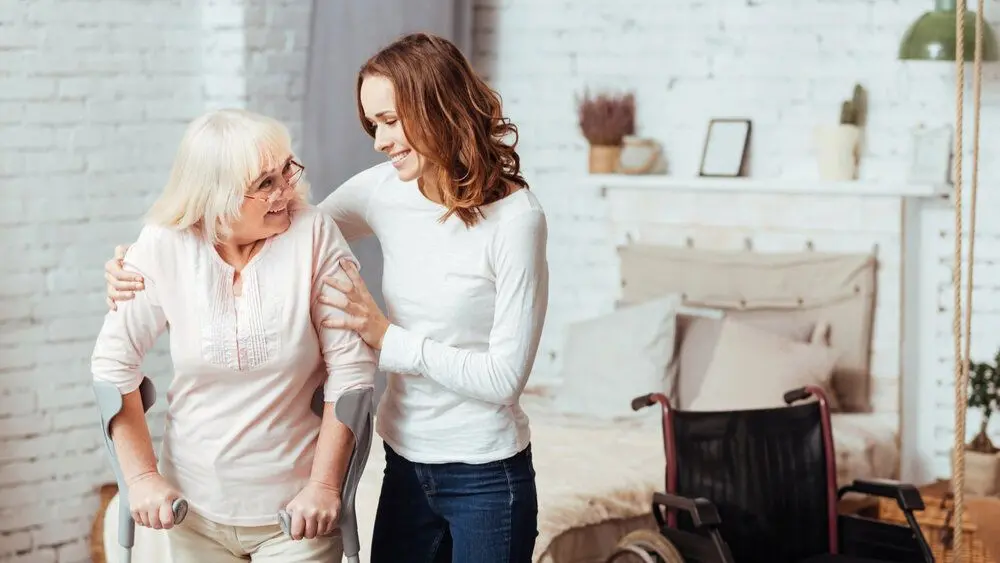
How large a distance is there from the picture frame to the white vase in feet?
0.97

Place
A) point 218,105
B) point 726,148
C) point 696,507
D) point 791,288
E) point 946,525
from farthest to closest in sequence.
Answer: point 726,148 < point 791,288 < point 218,105 < point 946,525 < point 696,507

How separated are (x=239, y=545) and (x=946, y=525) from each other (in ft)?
8.37

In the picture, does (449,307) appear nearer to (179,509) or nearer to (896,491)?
(179,509)

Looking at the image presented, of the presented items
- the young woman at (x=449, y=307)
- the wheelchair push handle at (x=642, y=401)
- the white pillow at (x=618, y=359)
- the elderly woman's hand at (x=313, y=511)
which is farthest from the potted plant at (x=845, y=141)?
the elderly woman's hand at (x=313, y=511)

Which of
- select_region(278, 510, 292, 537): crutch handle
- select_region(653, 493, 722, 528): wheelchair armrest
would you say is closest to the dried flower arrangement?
select_region(653, 493, 722, 528): wheelchair armrest

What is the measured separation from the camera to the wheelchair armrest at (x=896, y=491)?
11.7 feet

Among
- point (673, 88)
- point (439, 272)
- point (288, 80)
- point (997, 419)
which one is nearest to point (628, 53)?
point (673, 88)

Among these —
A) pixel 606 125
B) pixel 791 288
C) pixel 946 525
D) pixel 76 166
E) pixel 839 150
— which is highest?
pixel 606 125

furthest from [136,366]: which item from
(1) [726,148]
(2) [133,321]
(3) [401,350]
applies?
(1) [726,148]

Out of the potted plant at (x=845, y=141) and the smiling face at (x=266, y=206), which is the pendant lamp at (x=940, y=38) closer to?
the potted plant at (x=845, y=141)

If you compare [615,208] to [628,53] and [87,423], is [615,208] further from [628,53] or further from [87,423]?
[87,423]

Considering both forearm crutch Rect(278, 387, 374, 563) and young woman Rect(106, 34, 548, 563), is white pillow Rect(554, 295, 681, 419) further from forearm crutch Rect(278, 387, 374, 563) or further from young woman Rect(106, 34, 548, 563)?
forearm crutch Rect(278, 387, 374, 563)

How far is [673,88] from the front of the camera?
5.02m

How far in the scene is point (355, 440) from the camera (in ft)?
Result: 6.85
